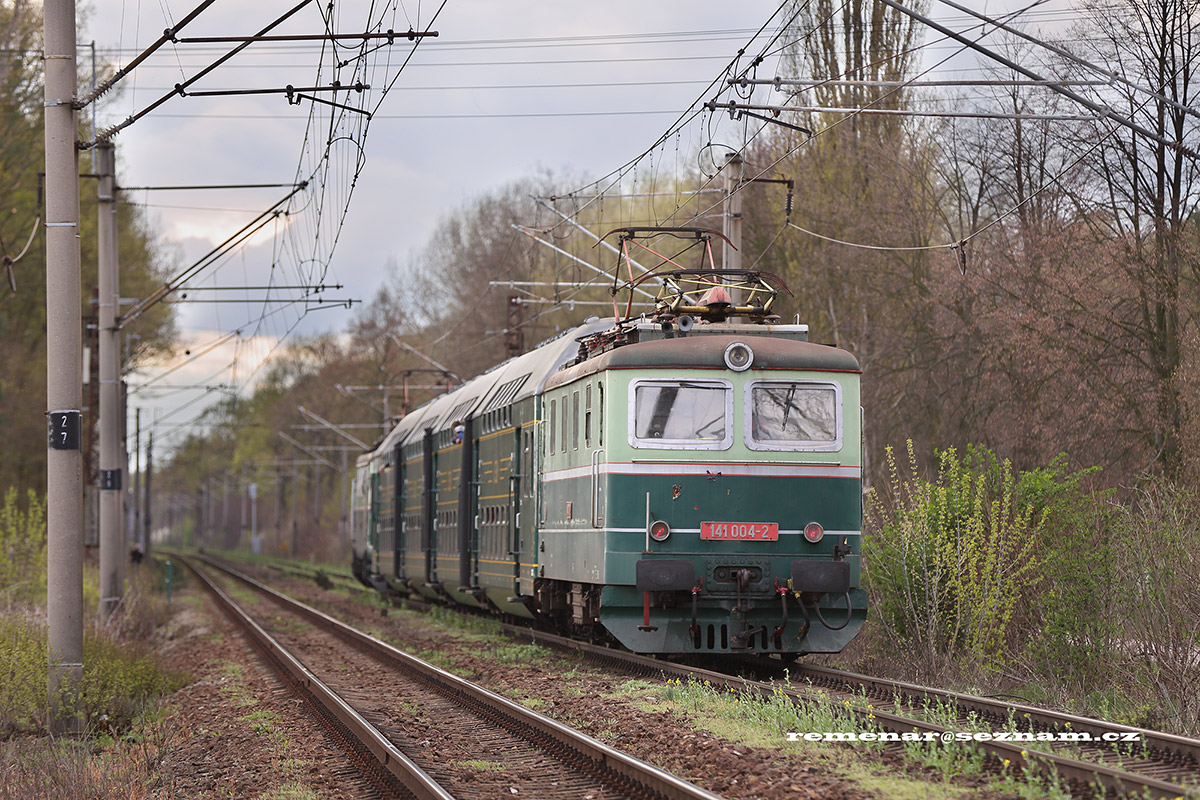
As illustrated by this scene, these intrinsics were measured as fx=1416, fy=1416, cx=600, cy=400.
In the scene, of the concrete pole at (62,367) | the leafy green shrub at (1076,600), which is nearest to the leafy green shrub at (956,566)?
the leafy green shrub at (1076,600)

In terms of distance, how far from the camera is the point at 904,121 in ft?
98.4

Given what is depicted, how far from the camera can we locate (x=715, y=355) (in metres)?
13.4

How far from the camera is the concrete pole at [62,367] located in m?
12.9

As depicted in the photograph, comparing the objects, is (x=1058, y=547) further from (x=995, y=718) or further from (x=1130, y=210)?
(x=1130, y=210)

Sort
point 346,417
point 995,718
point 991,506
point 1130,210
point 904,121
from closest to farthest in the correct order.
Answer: point 995,718 → point 991,506 → point 1130,210 → point 904,121 → point 346,417

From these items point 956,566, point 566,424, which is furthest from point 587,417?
point 956,566

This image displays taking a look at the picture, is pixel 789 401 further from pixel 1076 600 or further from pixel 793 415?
pixel 1076 600

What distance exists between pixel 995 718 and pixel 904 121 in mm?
21992

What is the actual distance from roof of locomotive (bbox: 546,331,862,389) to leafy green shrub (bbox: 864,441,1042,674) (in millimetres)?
1119

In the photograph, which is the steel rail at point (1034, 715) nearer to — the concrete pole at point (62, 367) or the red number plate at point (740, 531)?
the red number plate at point (740, 531)

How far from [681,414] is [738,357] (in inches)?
30.0

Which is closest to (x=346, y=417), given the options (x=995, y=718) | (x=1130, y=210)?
(x=1130, y=210)

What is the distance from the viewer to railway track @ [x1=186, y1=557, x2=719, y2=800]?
8430mm

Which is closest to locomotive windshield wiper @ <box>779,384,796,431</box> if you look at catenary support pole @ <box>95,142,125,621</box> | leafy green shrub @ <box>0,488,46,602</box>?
leafy green shrub @ <box>0,488,46,602</box>
